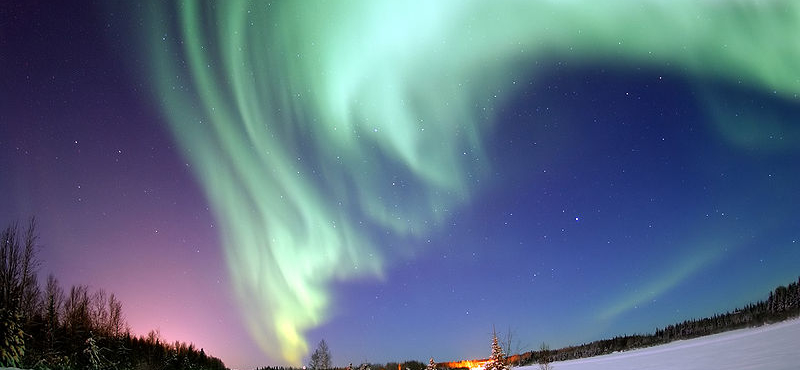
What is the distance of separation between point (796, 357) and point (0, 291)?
43.2 metres

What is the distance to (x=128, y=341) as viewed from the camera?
163 ft

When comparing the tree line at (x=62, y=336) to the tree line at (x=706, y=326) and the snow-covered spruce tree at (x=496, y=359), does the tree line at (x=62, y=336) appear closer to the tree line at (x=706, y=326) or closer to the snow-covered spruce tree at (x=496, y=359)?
the snow-covered spruce tree at (x=496, y=359)

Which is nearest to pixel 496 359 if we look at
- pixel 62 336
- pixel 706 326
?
pixel 62 336

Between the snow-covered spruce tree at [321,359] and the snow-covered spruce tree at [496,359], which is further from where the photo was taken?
the snow-covered spruce tree at [321,359]

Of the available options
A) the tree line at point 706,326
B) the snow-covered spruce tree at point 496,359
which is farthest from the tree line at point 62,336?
the tree line at point 706,326

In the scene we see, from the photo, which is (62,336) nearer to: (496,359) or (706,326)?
(496,359)

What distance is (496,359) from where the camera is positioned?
26.0 meters

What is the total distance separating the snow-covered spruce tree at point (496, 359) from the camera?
25734 mm

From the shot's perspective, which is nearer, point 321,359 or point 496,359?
point 496,359

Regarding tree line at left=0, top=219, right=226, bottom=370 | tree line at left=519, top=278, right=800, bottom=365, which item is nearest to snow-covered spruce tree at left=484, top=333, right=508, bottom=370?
tree line at left=0, top=219, right=226, bottom=370

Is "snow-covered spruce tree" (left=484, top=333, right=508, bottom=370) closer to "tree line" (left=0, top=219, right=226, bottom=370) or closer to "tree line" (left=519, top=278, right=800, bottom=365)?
"tree line" (left=0, top=219, right=226, bottom=370)

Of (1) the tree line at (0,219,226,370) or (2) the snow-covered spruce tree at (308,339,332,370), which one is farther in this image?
(2) the snow-covered spruce tree at (308,339,332,370)

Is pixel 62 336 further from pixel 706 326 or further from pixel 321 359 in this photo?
pixel 706 326

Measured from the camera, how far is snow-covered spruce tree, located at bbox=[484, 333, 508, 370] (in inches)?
1013
